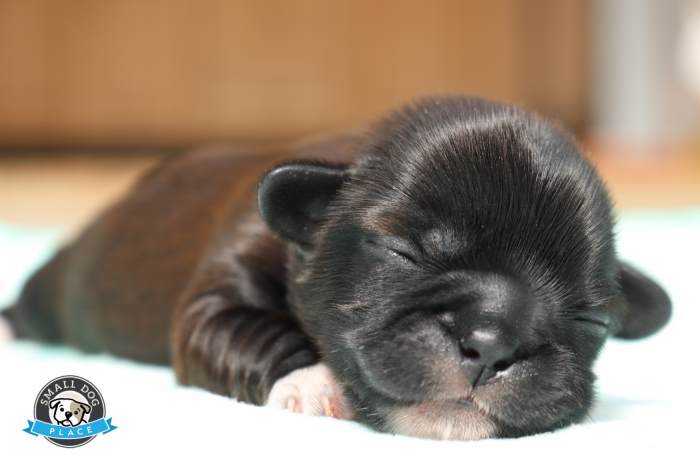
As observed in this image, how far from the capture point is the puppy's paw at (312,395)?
7.23ft

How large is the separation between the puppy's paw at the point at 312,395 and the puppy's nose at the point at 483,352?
0.41 m

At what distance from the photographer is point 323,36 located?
12312 mm

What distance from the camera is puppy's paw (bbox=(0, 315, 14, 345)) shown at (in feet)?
12.4

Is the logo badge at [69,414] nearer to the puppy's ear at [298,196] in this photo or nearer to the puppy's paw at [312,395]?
the puppy's paw at [312,395]

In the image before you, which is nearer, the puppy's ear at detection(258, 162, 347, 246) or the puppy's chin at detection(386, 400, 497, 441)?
the puppy's chin at detection(386, 400, 497, 441)

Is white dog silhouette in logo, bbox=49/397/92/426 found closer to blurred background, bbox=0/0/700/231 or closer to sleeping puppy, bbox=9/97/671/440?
sleeping puppy, bbox=9/97/671/440

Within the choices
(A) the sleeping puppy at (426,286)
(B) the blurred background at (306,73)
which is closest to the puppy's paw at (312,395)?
(A) the sleeping puppy at (426,286)

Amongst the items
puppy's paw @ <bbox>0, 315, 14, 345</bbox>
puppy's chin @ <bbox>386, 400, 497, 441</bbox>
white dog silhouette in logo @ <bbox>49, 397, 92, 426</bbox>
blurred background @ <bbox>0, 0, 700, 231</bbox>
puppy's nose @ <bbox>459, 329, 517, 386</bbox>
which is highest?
puppy's nose @ <bbox>459, 329, 517, 386</bbox>

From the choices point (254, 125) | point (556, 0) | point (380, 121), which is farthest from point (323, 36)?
point (380, 121)

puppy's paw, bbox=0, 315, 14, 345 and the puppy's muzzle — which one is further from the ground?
the puppy's muzzle

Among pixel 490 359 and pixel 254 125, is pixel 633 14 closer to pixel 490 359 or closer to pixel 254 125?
pixel 254 125

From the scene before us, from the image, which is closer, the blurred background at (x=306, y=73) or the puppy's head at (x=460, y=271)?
the puppy's head at (x=460, y=271)

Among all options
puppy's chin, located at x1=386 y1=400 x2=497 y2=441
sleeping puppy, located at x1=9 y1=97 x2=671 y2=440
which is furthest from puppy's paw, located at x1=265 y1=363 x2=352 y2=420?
puppy's chin, located at x1=386 y1=400 x2=497 y2=441

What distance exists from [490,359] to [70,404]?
806 mm
